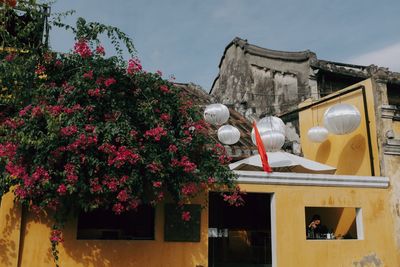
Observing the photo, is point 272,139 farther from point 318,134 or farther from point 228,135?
point 318,134

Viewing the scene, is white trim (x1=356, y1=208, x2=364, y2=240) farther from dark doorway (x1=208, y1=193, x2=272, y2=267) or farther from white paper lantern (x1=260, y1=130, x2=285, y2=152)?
white paper lantern (x1=260, y1=130, x2=285, y2=152)

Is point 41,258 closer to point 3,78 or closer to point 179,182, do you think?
point 179,182

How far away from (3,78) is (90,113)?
1.60 metres

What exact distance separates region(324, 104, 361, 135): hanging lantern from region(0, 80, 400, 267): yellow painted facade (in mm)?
939

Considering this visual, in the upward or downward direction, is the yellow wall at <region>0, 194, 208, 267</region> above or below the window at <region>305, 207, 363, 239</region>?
below

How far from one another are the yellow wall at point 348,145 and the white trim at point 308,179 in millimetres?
550

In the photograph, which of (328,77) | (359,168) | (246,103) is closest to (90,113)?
(359,168)

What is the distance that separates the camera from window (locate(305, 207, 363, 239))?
922cm

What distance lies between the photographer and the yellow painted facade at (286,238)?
22.6 ft

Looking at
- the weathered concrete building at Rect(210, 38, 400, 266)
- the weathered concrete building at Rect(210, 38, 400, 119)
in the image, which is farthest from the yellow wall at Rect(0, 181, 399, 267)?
the weathered concrete building at Rect(210, 38, 400, 119)

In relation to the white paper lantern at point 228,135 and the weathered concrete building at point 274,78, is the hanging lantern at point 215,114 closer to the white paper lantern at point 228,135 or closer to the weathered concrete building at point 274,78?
the white paper lantern at point 228,135

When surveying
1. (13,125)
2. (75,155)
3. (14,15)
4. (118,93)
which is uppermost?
(14,15)

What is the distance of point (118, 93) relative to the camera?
698cm

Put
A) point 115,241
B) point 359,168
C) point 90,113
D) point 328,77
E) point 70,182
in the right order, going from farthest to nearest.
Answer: point 328,77 < point 359,168 < point 115,241 < point 90,113 < point 70,182
